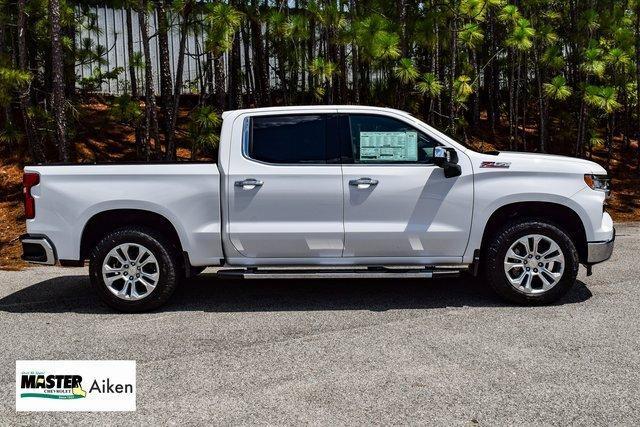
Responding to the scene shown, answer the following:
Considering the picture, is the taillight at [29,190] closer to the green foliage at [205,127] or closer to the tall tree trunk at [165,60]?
the green foliage at [205,127]

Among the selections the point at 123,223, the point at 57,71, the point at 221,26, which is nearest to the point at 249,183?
the point at 123,223

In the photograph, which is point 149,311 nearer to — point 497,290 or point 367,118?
point 367,118

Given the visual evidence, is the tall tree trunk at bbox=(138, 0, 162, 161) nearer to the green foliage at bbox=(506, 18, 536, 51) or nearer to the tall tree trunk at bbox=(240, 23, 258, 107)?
the tall tree trunk at bbox=(240, 23, 258, 107)

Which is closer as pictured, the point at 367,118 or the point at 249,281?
the point at 367,118

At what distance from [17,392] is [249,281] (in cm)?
348

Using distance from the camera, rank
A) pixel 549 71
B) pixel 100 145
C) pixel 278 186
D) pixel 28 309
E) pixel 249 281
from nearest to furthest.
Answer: pixel 278 186 < pixel 28 309 < pixel 249 281 < pixel 100 145 < pixel 549 71

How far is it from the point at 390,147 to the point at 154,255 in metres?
2.39

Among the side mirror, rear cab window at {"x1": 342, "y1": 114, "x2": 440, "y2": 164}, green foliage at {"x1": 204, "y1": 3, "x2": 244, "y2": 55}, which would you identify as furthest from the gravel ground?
green foliage at {"x1": 204, "y1": 3, "x2": 244, "y2": 55}

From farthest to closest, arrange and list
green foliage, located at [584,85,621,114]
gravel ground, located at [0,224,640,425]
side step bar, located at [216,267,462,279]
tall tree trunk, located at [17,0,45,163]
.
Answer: green foliage, located at [584,85,621,114], tall tree trunk, located at [17,0,45,163], side step bar, located at [216,267,462,279], gravel ground, located at [0,224,640,425]

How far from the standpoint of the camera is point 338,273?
562 centimetres

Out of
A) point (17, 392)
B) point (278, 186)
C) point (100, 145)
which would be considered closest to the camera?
point (17, 392)

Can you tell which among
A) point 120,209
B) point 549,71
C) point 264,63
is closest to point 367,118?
point 120,209

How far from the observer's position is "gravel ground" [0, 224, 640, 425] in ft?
12.0

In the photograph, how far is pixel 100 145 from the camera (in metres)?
15.4
